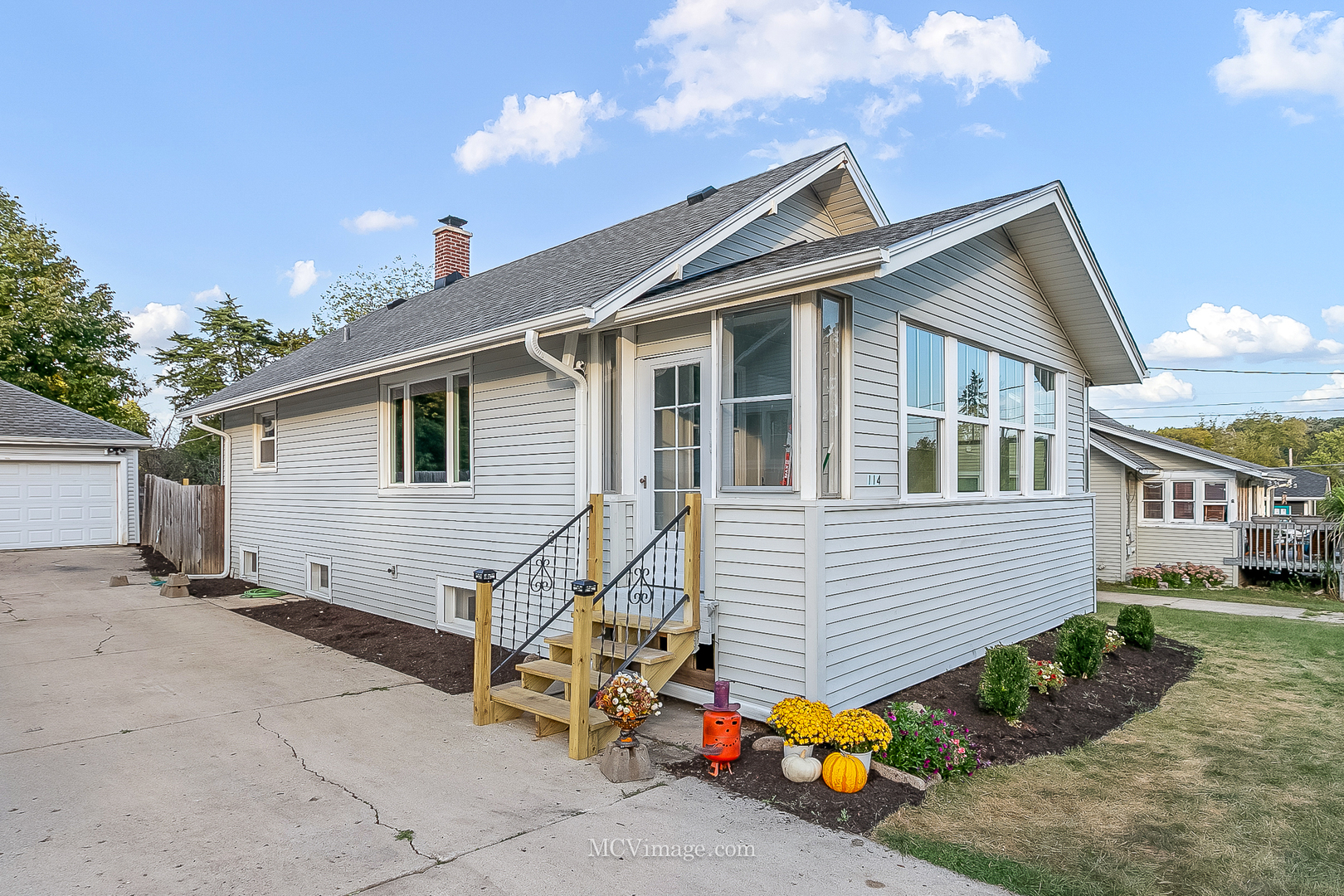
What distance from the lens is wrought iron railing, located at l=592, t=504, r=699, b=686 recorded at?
5.46m

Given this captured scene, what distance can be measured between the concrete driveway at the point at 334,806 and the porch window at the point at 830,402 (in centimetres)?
228

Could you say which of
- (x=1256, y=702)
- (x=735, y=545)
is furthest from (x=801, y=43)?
(x=1256, y=702)

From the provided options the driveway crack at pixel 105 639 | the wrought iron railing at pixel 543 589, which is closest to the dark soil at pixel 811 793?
the wrought iron railing at pixel 543 589

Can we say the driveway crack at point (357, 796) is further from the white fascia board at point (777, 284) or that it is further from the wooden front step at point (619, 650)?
the white fascia board at point (777, 284)

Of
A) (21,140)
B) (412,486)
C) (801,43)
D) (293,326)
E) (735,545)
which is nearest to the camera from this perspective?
(735,545)

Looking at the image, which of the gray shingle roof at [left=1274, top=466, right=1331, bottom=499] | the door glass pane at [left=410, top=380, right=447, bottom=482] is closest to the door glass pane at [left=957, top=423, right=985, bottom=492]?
the door glass pane at [left=410, top=380, right=447, bottom=482]

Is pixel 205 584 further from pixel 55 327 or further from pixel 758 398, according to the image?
pixel 55 327

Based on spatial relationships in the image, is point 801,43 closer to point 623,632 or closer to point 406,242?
point 623,632

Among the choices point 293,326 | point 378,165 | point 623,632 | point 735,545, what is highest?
point 378,165

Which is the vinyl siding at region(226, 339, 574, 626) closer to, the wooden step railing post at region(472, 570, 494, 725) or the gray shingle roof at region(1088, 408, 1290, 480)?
the wooden step railing post at region(472, 570, 494, 725)

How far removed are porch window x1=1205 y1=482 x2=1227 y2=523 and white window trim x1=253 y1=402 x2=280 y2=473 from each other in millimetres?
18350

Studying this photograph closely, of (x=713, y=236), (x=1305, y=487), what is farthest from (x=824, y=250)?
(x=1305, y=487)

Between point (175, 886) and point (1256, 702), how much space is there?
7.97 metres

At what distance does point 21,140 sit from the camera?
24703 millimetres
